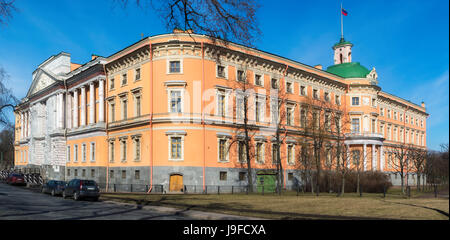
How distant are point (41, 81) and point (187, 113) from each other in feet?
128

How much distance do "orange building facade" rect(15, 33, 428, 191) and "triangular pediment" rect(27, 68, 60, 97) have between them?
35 cm

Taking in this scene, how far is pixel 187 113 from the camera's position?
40688mm

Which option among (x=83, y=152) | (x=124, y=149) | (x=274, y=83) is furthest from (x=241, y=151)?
(x=83, y=152)

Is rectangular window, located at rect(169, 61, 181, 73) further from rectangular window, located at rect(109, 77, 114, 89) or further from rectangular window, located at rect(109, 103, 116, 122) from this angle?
rectangular window, located at rect(109, 77, 114, 89)

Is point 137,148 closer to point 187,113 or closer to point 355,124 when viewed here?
point 187,113

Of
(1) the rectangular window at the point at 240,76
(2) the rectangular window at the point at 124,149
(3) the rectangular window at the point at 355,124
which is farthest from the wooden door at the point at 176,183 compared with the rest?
(3) the rectangular window at the point at 355,124

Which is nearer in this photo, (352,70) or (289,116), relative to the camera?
(289,116)

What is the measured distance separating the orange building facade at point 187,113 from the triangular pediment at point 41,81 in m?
0.35

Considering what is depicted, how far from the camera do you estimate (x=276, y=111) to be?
47.9 metres

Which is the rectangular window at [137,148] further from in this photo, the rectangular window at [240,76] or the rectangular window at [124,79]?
the rectangular window at [240,76]

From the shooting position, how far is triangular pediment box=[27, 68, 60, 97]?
208ft

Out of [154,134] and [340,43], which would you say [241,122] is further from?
[340,43]

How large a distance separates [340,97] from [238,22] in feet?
175

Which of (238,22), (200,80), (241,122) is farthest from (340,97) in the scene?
(238,22)
